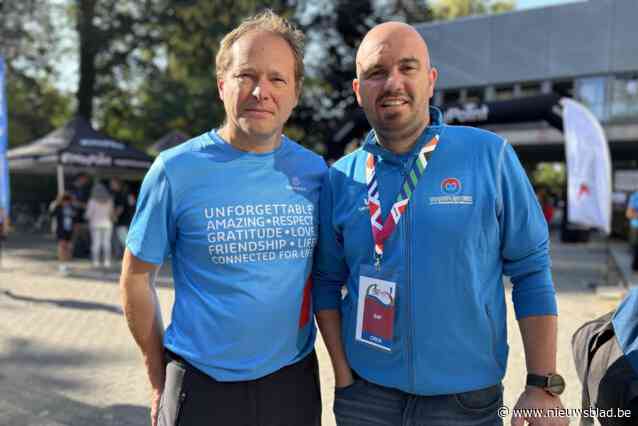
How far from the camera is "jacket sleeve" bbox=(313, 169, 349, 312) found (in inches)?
77.3

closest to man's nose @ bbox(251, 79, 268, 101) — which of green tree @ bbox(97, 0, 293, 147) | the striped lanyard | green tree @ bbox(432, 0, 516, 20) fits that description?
the striped lanyard

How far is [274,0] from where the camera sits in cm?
2045

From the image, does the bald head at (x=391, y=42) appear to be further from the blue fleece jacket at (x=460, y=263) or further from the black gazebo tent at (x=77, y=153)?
the black gazebo tent at (x=77, y=153)

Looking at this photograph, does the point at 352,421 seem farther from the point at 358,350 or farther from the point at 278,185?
the point at 278,185

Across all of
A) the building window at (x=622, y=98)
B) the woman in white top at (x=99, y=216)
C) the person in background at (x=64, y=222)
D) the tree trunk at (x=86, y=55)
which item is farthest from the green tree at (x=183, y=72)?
the building window at (x=622, y=98)

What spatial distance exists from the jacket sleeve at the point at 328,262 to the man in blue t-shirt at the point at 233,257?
0.07 metres

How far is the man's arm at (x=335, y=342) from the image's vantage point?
77.2 inches

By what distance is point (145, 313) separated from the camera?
1902mm

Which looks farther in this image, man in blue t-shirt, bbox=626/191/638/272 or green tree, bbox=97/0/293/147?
green tree, bbox=97/0/293/147

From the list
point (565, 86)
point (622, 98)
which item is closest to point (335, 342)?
point (622, 98)

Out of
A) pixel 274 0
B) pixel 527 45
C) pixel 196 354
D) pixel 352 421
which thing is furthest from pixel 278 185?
pixel 527 45

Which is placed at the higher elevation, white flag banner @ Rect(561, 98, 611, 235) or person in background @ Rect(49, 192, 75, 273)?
white flag banner @ Rect(561, 98, 611, 235)

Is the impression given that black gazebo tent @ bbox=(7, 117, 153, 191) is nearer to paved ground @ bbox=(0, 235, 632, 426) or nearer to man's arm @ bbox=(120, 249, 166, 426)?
paved ground @ bbox=(0, 235, 632, 426)

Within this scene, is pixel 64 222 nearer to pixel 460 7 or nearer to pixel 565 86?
pixel 565 86
